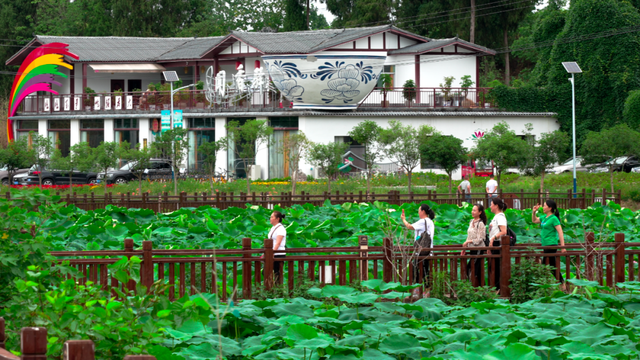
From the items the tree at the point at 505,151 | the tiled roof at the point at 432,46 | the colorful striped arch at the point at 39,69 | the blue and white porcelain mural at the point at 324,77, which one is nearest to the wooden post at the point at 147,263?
the tree at the point at 505,151

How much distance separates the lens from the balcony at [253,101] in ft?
122

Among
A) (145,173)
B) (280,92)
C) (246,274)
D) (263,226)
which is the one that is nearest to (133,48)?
(145,173)

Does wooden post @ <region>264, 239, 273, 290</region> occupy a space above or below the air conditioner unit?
below

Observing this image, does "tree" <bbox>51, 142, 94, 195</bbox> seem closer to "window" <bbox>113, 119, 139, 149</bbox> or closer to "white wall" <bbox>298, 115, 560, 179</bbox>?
"window" <bbox>113, 119, 139, 149</bbox>

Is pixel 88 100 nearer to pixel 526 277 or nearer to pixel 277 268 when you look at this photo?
pixel 277 268

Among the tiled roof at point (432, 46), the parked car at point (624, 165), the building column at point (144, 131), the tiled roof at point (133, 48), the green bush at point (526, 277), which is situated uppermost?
the tiled roof at point (133, 48)

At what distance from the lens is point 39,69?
42.8 meters

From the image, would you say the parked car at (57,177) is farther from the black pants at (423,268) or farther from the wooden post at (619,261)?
the wooden post at (619,261)

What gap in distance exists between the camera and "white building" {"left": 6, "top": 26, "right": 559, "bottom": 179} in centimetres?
3488

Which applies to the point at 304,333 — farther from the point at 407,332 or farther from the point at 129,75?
the point at 129,75

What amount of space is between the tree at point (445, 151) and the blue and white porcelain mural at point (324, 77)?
9.04 meters

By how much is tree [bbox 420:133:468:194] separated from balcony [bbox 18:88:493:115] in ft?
36.7

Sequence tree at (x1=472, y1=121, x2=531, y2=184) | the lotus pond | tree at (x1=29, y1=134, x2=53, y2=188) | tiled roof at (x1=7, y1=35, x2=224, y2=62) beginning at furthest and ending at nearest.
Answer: tiled roof at (x1=7, y1=35, x2=224, y2=62)
tree at (x1=29, y1=134, x2=53, y2=188)
tree at (x1=472, y1=121, x2=531, y2=184)
the lotus pond

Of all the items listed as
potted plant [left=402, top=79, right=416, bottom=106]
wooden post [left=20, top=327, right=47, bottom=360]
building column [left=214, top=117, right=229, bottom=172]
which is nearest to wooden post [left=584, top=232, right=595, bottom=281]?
wooden post [left=20, top=327, right=47, bottom=360]
